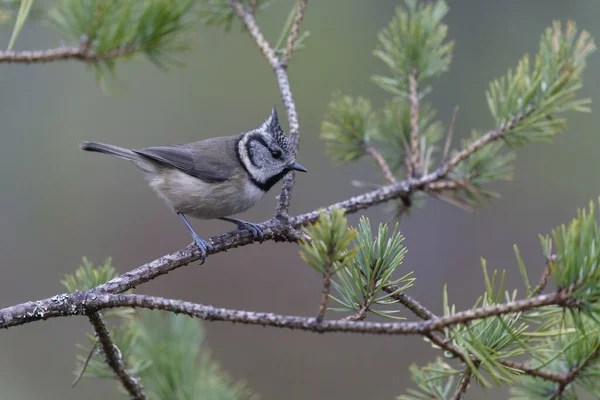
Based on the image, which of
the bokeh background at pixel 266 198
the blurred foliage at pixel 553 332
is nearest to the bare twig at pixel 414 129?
the blurred foliage at pixel 553 332

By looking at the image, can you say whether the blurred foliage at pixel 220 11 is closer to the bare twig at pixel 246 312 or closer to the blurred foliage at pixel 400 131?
the blurred foliage at pixel 400 131

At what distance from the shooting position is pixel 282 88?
2.30 meters

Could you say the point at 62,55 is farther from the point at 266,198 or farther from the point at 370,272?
the point at 266,198

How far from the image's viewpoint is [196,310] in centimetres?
121

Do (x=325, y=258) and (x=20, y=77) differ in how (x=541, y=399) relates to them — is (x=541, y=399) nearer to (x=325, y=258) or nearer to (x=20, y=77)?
(x=325, y=258)

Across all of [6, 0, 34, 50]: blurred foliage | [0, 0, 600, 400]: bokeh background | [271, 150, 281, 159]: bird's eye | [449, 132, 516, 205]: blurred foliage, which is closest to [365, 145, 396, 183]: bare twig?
[449, 132, 516, 205]: blurred foliage

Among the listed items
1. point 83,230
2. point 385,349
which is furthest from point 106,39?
point 83,230

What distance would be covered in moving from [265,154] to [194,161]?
0.37 metres

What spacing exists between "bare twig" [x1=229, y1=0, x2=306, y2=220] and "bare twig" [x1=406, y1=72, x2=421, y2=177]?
43 centimetres

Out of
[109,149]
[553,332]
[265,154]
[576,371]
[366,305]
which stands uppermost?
[109,149]

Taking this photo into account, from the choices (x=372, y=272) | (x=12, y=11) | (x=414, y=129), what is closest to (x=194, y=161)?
(x=12, y=11)

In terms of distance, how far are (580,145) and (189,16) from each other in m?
4.05

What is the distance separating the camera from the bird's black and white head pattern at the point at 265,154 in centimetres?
297

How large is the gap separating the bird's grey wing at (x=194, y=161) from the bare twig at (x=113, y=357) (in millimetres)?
1568
